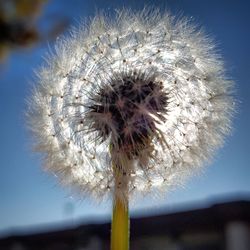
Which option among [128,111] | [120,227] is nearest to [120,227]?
[120,227]

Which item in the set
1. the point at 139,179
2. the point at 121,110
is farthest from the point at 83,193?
the point at 121,110

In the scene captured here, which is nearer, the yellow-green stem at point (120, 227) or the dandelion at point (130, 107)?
the yellow-green stem at point (120, 227)

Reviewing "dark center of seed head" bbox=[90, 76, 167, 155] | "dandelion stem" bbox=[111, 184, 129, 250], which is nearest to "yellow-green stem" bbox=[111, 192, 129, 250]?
"dandelion stem" bbox=[111, 184, 129, 250]

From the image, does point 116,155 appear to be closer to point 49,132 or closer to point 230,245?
point 49,132

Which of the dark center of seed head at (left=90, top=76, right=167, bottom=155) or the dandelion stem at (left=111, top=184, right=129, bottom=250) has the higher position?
the dark center of seed head at (left=90, top=76, right=167, bottom=155)

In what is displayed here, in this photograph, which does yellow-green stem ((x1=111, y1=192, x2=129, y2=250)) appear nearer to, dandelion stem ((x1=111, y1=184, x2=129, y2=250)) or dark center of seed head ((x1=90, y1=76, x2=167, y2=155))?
dandelion stem ((x1=111, y1=184, x2=129, y2=250))

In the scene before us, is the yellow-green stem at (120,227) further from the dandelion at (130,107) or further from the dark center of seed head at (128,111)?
the dark center of seed head at (128,111)

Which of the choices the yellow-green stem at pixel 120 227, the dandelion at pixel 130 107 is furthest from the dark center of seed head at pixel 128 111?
the yellow-green stem at pixel 120 227

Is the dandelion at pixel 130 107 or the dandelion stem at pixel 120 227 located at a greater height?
the dandelion at pixel 130 107

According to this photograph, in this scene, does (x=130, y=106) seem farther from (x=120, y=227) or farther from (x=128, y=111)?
(x=120, y=227)
